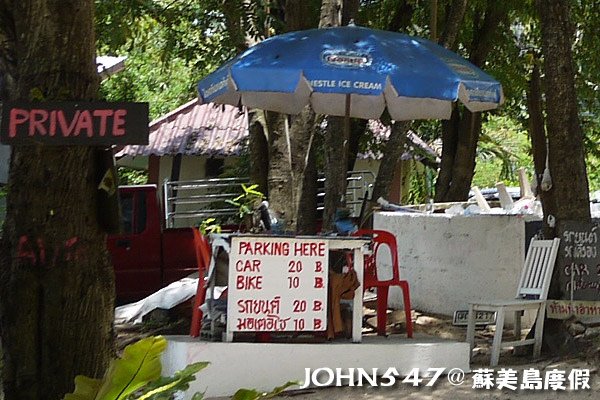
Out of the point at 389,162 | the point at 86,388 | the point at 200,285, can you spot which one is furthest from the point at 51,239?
the point at 389,162

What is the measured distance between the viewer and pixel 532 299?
8469 millimetres

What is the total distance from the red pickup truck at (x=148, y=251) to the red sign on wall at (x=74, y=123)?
25.5 feet

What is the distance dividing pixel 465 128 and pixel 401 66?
9394 mm

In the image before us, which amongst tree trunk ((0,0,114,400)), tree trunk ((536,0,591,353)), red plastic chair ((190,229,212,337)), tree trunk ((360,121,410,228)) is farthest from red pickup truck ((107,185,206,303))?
tree trunk ((0,0,114,400))

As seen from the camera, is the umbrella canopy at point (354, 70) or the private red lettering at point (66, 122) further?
the umbrella canopy at point (354, 70)

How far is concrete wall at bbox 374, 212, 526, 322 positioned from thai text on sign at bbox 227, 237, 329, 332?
11.4 feet

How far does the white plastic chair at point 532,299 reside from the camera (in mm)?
8055

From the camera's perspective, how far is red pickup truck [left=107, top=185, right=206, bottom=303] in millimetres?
12305

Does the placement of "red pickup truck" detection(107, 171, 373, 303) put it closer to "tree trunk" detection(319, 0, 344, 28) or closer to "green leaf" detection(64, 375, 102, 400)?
"tree trunk" detection(319, 0, 344, 28)

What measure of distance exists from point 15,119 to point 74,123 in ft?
0.83

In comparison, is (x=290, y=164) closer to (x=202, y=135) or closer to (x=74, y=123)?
(x=74, y=123)

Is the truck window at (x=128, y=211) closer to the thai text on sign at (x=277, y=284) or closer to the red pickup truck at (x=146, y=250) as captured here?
the red pickup truck at (x=146, y=250)

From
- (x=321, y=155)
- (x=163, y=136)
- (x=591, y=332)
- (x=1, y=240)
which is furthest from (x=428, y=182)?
(x=1, y=240)

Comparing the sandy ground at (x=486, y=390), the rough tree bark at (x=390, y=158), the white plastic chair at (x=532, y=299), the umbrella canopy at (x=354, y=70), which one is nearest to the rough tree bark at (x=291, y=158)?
the rough tree bark at (x=390, y=158)
